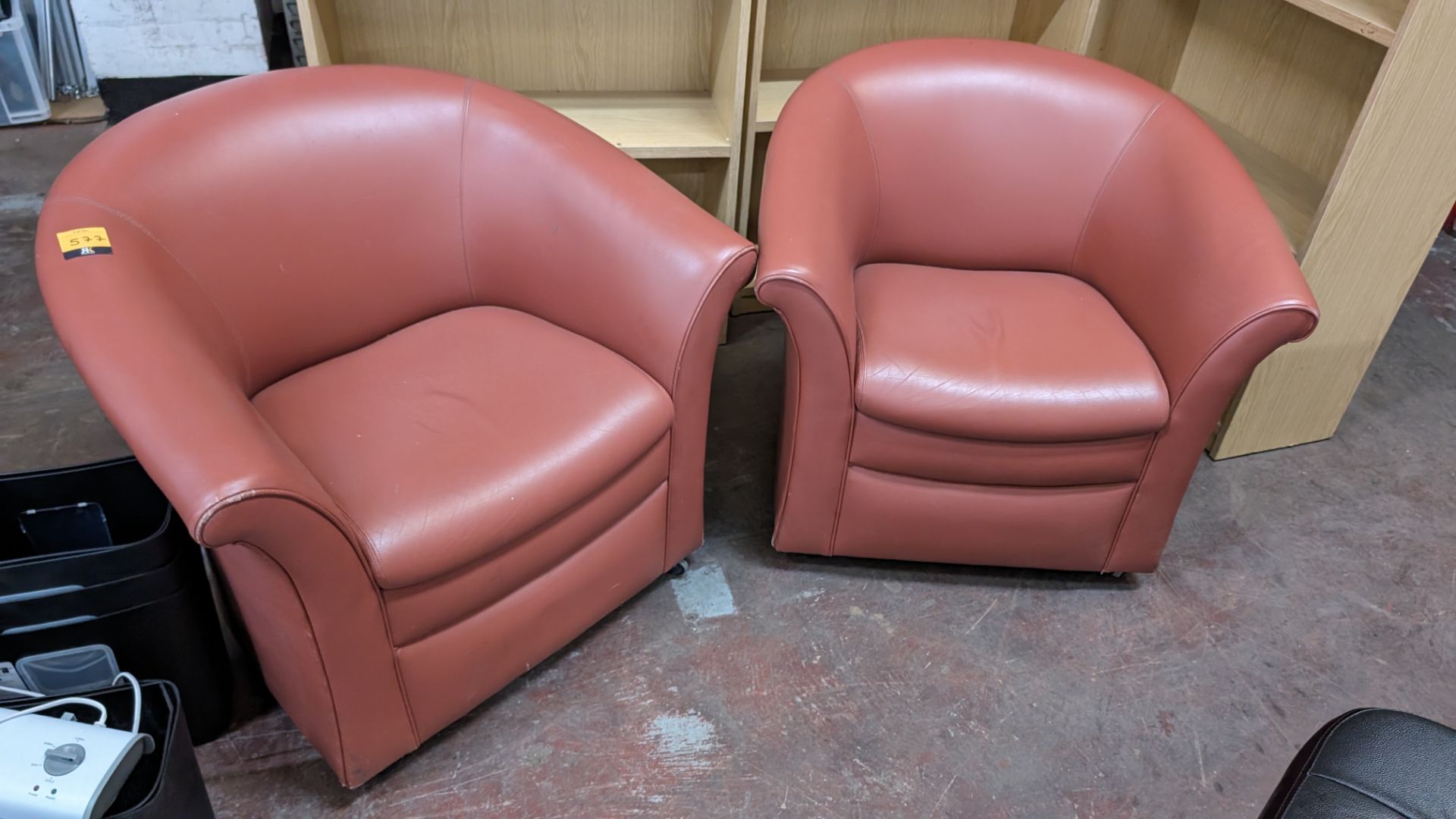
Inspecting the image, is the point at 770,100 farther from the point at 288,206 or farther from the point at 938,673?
the point at 938,673

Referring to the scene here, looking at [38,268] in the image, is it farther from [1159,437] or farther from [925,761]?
[1159,437]

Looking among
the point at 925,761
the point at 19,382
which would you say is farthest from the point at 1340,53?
the point at 19,382

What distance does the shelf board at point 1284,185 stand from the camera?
7.06ft

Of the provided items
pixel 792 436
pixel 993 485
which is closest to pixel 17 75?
pixel 792 436

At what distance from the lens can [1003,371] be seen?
5.72 ft

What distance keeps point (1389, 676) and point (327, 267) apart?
197cm

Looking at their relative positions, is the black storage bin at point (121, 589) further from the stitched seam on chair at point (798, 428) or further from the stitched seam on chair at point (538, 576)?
the stitched seam on chair at point (798, 428)

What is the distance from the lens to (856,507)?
1850 millimetres

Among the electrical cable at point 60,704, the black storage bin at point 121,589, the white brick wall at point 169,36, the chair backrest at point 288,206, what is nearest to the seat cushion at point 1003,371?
the chair backrest at point 288,206

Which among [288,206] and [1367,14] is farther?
[1367,14]

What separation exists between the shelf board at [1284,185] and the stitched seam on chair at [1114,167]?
1.29 ft

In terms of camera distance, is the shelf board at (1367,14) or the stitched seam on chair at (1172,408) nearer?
the stitched seam on chair at (1172,408)

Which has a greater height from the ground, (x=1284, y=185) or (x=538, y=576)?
(x=1284, y=185)

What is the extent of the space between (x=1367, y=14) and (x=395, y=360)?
183 cm
